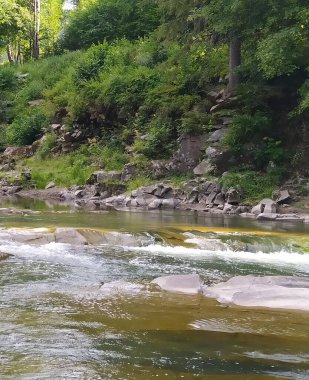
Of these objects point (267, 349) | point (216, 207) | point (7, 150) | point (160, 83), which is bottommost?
point (267, 349)

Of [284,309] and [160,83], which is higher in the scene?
[160,83]

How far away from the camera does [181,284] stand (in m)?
7.95

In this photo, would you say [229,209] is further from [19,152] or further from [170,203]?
[19,152]

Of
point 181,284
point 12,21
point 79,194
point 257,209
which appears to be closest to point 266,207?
point 257,209

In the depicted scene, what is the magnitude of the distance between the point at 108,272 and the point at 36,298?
2.21 m

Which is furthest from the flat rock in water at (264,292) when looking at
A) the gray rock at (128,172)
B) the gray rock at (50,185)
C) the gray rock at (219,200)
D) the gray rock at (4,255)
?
the gray rock at (50,185)

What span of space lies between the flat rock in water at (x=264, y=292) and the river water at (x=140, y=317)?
21cm

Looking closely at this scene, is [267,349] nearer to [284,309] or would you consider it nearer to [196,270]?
[284,309]

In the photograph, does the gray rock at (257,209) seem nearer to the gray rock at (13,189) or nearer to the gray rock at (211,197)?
the gray rock at (211,197)

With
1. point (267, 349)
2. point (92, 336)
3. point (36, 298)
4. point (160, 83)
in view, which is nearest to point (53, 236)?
point (36, 298)

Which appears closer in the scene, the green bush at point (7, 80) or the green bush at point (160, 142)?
the green bush at point (160, 142)

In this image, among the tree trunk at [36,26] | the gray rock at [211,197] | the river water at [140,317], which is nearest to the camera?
the river water at [140,317]

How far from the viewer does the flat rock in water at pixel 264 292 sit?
7.07 metres

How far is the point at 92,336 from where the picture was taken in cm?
570
